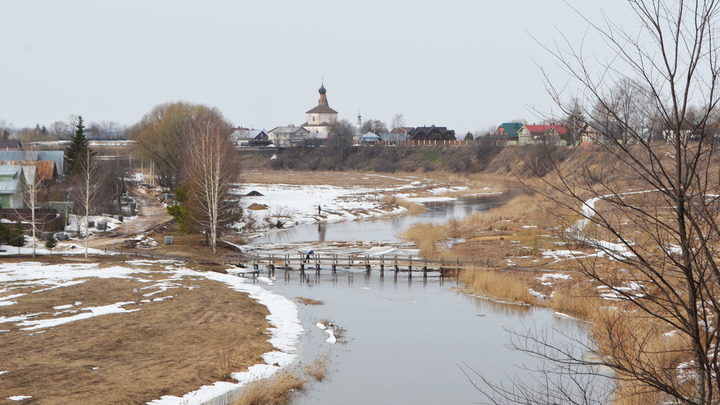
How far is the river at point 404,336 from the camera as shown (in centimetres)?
1919

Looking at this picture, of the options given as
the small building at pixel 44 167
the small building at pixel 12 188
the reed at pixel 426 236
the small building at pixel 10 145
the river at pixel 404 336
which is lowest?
the river at pixel 404 336

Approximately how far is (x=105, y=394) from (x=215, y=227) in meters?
26.3

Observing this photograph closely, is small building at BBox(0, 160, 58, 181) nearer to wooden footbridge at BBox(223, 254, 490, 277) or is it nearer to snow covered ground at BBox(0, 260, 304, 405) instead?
snow covered ground at BBox(0, 260, 304, 405)

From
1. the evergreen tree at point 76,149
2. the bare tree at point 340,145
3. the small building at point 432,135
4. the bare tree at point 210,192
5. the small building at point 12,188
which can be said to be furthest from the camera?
the small building at point 432,135

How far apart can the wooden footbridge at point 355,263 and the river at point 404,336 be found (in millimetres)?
482

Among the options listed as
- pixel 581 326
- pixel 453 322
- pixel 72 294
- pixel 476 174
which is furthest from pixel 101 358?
pixel 476 174

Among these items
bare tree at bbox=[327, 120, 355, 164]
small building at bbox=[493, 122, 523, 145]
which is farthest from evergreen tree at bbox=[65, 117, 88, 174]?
small building at bbox=[493, 122, 523, 145]

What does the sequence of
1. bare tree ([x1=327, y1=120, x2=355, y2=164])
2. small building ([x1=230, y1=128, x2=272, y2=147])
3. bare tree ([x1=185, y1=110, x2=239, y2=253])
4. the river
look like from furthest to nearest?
small building ([x1=230, y1=128, x2=272, y2=147]), bare tree ([x1=327, y1=120, x2=355, y2=164]), bare tree ([x1=185, y1=110, x2=239, y2=253]), the river

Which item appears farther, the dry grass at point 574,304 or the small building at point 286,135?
the small building at point 286,135

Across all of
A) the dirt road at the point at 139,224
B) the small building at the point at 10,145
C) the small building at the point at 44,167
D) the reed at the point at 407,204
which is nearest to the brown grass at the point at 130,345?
the dirt road at the point at 139,224

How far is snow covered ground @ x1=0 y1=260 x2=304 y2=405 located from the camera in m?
18.6

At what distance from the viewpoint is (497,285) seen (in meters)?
31.7

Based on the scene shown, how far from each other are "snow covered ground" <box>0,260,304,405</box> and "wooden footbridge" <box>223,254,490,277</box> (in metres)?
3.23

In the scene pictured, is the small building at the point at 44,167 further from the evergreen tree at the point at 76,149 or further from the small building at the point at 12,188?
the small building at the point at 12,188
